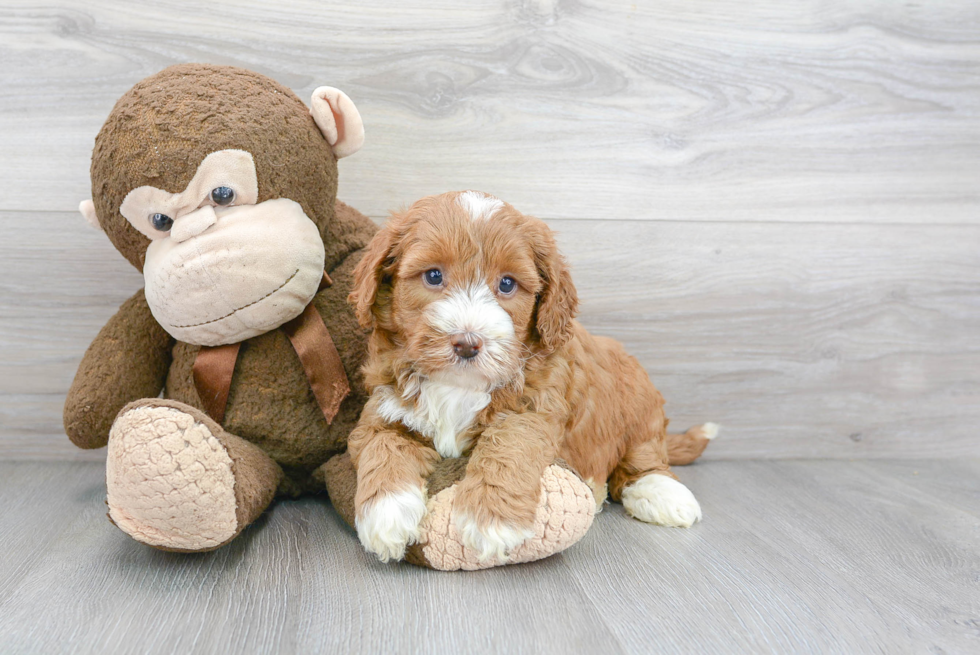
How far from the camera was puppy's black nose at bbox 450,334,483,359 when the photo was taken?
133 centimetres

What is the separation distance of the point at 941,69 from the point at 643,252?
1177mm

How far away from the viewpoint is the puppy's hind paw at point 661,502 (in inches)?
69.8

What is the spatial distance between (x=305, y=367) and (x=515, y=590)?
0.74 meters

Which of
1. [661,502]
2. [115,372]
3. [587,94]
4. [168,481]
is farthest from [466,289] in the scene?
[587,94]

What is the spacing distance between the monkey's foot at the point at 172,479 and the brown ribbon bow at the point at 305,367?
0.25 m

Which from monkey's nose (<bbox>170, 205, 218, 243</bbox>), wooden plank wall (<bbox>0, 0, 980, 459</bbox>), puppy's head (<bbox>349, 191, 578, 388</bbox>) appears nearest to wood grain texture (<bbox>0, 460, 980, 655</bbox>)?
puppy's head (<bbox>349, 191, 578, 388</bbox>)

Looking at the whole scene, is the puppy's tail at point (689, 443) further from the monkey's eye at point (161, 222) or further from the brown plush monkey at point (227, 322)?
the monkey's eye at point (161, 222)

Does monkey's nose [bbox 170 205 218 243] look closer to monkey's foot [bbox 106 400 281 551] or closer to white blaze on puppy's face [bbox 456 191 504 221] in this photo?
monkey's foot [bbox 106 400 281 551]

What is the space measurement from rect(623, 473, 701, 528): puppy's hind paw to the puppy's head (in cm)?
54

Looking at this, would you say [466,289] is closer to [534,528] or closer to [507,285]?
[507,285]

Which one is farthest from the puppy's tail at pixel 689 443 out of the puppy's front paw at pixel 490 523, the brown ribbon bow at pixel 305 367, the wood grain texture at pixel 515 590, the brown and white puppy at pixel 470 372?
the brown ribbon bow at pixel 305 367

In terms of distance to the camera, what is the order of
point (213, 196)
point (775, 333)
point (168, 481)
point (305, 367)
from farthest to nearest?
point (775, 333) → point (305, 367) → point (213, 196) → point (168, 481)

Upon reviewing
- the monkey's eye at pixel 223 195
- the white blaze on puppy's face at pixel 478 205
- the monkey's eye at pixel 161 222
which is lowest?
the monkey's eye at pixel 161 222

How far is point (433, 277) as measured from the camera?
4.73 ft
